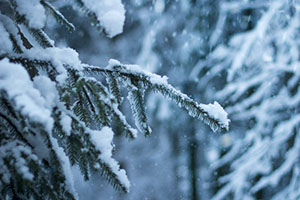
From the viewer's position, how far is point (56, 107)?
Answer: 1.02m

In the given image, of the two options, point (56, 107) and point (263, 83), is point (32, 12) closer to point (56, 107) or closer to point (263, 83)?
point (56, 107)

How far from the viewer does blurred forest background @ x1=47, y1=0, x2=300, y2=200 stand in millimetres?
5637

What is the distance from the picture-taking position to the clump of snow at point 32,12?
1.01 m

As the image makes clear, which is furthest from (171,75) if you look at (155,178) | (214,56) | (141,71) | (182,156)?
(141,71)

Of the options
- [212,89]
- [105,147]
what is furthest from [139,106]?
[212,89]

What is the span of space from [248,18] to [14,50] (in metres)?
6.32

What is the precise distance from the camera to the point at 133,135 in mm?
1134

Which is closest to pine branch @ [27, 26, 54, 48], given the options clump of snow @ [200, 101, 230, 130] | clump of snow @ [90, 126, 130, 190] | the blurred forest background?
clump of snow @ [90, 126, 130, 190]

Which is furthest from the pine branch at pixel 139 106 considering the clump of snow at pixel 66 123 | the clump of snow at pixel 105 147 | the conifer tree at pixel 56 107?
the clump of snow at pixel 66 123

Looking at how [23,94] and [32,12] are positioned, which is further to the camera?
[32,12]

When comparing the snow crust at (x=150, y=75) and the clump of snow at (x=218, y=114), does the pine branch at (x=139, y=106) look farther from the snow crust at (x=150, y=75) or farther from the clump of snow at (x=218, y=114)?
the clump of snow at (x=218, y=114)

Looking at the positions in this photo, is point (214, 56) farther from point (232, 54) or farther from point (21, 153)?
point (21, 153)

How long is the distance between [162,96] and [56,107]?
4.04 metres

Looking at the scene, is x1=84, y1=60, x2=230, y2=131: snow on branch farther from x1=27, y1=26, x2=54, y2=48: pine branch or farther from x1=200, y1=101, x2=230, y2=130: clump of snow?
x1=27, y1=26, x2=54, y2=48: pine branch
